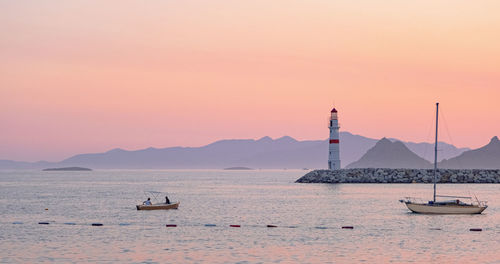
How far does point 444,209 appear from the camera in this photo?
66.1 metres

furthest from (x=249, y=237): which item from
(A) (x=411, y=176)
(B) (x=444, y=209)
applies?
(A) (x=411, y=176)

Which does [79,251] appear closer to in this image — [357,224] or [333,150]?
[357,224]

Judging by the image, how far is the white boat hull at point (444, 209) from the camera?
6575cm

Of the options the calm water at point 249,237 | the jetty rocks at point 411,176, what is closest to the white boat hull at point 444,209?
the calm water at point 249,237

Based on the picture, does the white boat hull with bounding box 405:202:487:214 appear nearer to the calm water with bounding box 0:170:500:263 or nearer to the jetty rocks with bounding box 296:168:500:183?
the calm water with bounding box 0:170:500:263

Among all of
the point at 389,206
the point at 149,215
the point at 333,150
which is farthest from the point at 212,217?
the point at 333,150

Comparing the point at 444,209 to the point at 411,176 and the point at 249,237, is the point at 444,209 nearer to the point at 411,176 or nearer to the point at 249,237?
the point at 249,237

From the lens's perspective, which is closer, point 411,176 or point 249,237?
point 249,237

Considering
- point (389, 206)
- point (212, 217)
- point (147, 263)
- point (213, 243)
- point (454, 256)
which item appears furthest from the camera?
point (389, 206)

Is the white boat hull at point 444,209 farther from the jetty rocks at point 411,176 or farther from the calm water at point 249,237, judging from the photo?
the jetty rocks at point 411,176

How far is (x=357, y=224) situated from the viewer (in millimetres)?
59688

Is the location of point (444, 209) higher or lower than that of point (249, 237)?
higher

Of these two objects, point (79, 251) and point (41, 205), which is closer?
point (79, 251)

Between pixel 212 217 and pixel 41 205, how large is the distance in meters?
30.8
